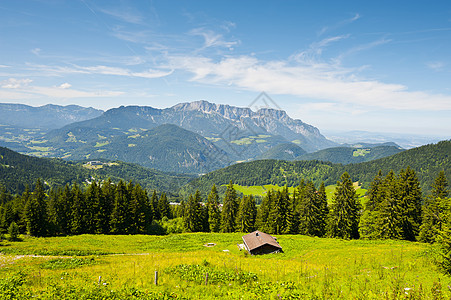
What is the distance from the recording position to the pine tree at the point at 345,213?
49.9m

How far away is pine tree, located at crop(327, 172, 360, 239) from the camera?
49938 millimetres

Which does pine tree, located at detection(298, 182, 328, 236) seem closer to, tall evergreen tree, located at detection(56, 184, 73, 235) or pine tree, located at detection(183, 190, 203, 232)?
pine tree, located at detection(183, 190, 203, 232)

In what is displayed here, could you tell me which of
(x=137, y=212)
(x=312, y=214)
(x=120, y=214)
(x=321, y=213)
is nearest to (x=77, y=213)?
(x=120, y=214)


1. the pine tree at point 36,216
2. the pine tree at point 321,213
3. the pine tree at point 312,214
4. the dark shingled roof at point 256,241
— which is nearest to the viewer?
the dark shingled roof at point 256,241

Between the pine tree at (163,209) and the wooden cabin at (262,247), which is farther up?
the wooden cabin at (262,247)

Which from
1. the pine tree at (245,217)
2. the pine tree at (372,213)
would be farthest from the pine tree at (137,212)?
the pine tree at (372,213)

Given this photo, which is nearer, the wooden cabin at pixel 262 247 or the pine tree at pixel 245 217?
the wooden cabin at pixel 262 247

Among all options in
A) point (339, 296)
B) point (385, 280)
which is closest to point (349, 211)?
point (385, 280)

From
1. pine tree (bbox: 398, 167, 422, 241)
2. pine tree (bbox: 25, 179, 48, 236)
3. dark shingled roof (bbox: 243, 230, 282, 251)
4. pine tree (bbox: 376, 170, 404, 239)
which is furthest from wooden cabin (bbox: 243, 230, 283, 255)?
pine tree (bbox: 25, 179, 48, 236)

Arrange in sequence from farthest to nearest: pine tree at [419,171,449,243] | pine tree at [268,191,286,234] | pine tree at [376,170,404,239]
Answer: pine tree at [268,191,286,234] → pine tree at [376,170,404,239] → pine tree at [419,171,449,243]

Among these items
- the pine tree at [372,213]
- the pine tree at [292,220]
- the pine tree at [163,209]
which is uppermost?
the pine tree at [372,213]

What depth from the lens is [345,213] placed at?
49875mm

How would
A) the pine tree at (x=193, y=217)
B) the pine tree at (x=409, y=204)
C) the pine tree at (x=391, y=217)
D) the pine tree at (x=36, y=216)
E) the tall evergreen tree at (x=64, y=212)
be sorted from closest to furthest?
the pine tree at (x=391, y=217) < the pine tree at (x=409, y=204) < the pine tree at (x=36, y=216) < the tall evergreen tree at (x=64, y=212) < the pine tree at (x=193, y=217)

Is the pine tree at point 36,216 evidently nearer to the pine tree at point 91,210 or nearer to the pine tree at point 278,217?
the pine tree at point 91,210
